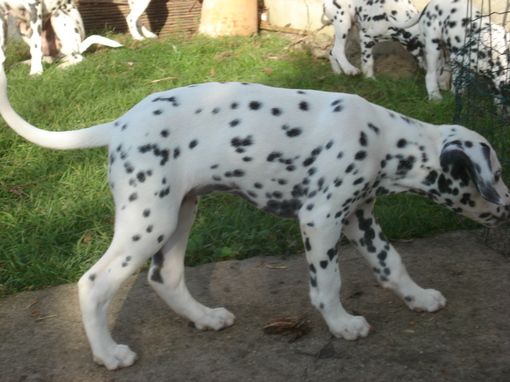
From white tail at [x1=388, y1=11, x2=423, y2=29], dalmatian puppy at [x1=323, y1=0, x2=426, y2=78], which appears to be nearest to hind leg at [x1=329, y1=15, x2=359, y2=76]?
dalmatian puppy at [x1=323, y1=0, x2=426, y2=78]

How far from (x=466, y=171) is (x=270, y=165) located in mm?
972

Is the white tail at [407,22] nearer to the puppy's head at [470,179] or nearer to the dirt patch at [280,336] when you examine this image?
the dirt patch at [280,336]

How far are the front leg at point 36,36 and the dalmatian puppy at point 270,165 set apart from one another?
5572mm

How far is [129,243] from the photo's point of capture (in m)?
3.07

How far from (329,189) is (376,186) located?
33 cm

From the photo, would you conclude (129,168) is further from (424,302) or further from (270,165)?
(424,302)

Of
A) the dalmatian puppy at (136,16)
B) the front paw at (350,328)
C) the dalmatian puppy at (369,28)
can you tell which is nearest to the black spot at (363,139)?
the front paw at (350,328)

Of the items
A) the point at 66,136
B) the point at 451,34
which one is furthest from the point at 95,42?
the point at 66,136

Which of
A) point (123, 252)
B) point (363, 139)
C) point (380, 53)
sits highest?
point (363, 139)

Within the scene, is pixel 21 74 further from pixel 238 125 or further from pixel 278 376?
pixel 278 376

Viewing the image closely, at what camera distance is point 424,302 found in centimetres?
351

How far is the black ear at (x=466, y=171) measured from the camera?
3021 millimetres

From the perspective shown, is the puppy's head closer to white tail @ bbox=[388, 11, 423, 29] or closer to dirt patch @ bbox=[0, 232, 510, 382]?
dirt patch @ bbox=[0, 232, 510, 382]

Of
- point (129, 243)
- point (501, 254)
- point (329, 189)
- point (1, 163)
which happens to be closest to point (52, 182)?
point (1, 163)
